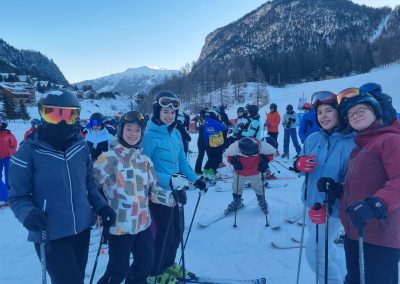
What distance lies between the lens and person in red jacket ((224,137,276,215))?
5.40m

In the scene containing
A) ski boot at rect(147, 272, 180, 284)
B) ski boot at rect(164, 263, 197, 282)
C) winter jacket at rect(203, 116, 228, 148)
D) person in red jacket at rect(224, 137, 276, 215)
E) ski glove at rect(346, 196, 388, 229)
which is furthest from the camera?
winter jacket at rect(203, 116, 228, 148)

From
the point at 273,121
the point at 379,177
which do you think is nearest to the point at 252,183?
the point at 379,177

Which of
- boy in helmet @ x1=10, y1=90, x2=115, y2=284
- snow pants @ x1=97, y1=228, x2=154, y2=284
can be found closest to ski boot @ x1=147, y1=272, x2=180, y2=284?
snow pants @ x1=97, y1=228, x2=154, y2=284

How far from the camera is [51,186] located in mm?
2213

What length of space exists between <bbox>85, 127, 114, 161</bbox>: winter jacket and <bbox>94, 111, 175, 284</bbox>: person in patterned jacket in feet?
9.02

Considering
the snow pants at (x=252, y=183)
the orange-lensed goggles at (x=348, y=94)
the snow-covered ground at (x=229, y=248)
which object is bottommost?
the snow-covered ground at (x=229, y=248)

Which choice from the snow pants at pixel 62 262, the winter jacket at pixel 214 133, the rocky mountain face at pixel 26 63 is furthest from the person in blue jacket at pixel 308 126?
the rocky mountain face at pixel 26 63

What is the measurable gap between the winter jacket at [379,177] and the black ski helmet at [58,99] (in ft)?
7.14

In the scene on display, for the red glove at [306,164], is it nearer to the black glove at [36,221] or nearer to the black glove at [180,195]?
the black glove at [180,195]

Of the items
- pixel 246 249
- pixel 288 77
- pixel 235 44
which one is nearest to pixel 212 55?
pixel 235 44

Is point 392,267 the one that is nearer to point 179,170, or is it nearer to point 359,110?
point 359,110

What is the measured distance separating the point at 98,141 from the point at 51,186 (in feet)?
11.5

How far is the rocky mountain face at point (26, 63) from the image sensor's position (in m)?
104

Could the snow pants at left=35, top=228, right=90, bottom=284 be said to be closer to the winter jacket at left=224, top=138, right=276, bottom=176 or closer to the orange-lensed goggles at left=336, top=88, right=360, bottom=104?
the orange-lensed goggles at left=336, top=88, right=360, bottom=104
